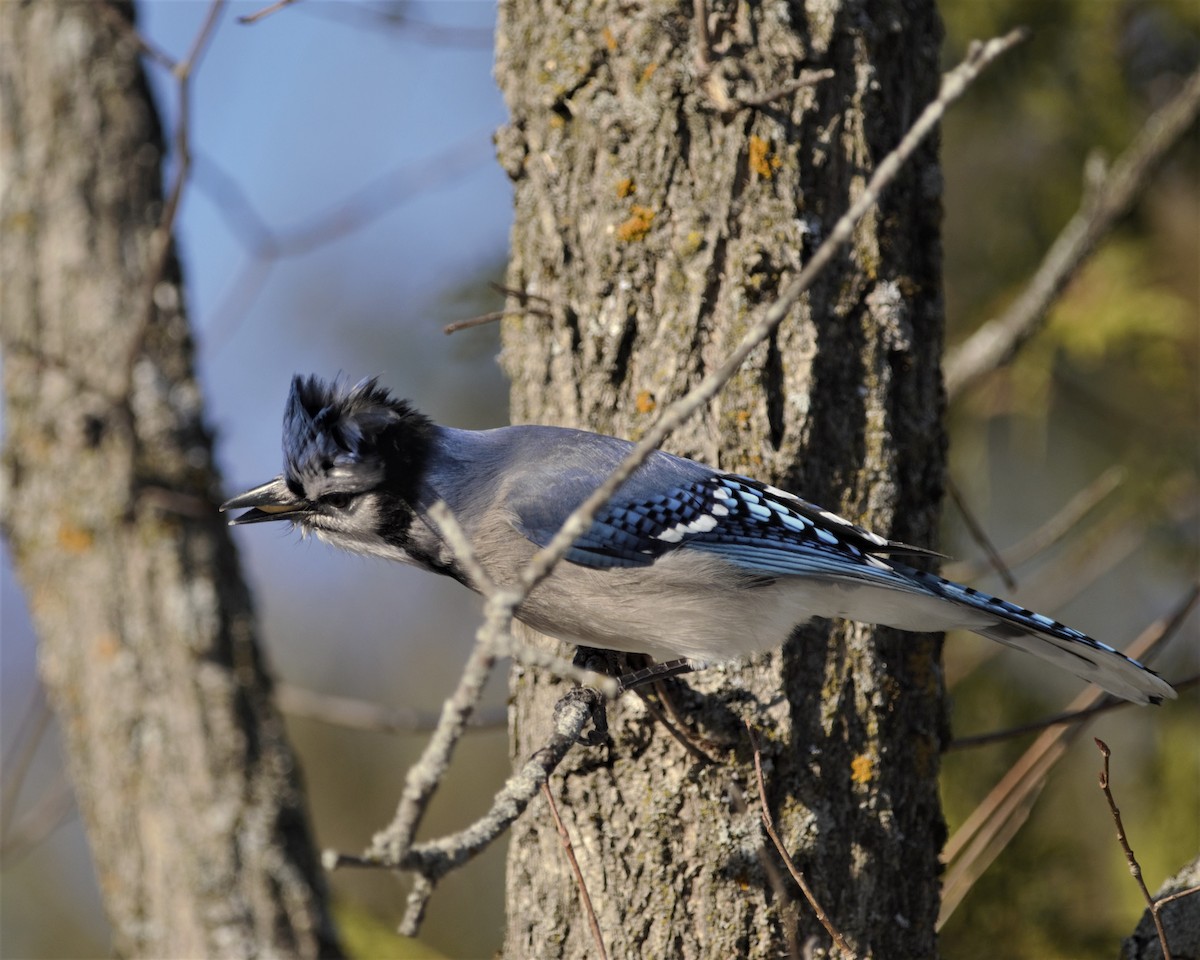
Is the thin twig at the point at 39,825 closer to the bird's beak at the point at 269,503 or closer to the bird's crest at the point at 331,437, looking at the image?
the bird's beak at the point at 269,503

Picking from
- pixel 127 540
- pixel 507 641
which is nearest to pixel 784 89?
pixel 507 641

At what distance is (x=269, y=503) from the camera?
2.48 meters

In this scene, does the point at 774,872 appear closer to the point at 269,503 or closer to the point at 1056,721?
the point at 1056,721

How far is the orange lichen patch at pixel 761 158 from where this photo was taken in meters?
2.44

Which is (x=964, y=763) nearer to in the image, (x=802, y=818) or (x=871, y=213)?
(x=802, y=818)

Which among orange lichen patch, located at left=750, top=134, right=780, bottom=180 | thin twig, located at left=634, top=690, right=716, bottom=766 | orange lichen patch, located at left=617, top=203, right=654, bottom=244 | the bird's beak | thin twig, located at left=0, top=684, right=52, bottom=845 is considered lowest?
thin twig, located at left=0, top=684, right=52, bottom=845

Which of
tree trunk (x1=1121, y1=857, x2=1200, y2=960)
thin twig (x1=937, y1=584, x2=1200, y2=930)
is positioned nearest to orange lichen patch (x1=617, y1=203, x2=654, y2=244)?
thin twig (x1=937, y1=584, x2=1200, y2=930)

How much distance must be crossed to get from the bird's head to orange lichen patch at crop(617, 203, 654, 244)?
0.65m

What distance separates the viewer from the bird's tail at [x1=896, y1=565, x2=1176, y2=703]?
2.24 metres

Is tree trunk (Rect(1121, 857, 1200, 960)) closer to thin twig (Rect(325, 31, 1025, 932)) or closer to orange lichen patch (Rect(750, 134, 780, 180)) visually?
thin twig (Rect(325, 31, 1025, 932))

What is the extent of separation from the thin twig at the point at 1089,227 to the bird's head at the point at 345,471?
1775 millimetres

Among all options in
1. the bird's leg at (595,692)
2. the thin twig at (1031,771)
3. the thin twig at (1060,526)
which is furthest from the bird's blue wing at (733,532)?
the thin twig at (1060,526)

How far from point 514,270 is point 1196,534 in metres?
2.94

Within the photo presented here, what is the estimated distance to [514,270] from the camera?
2.70 metres
